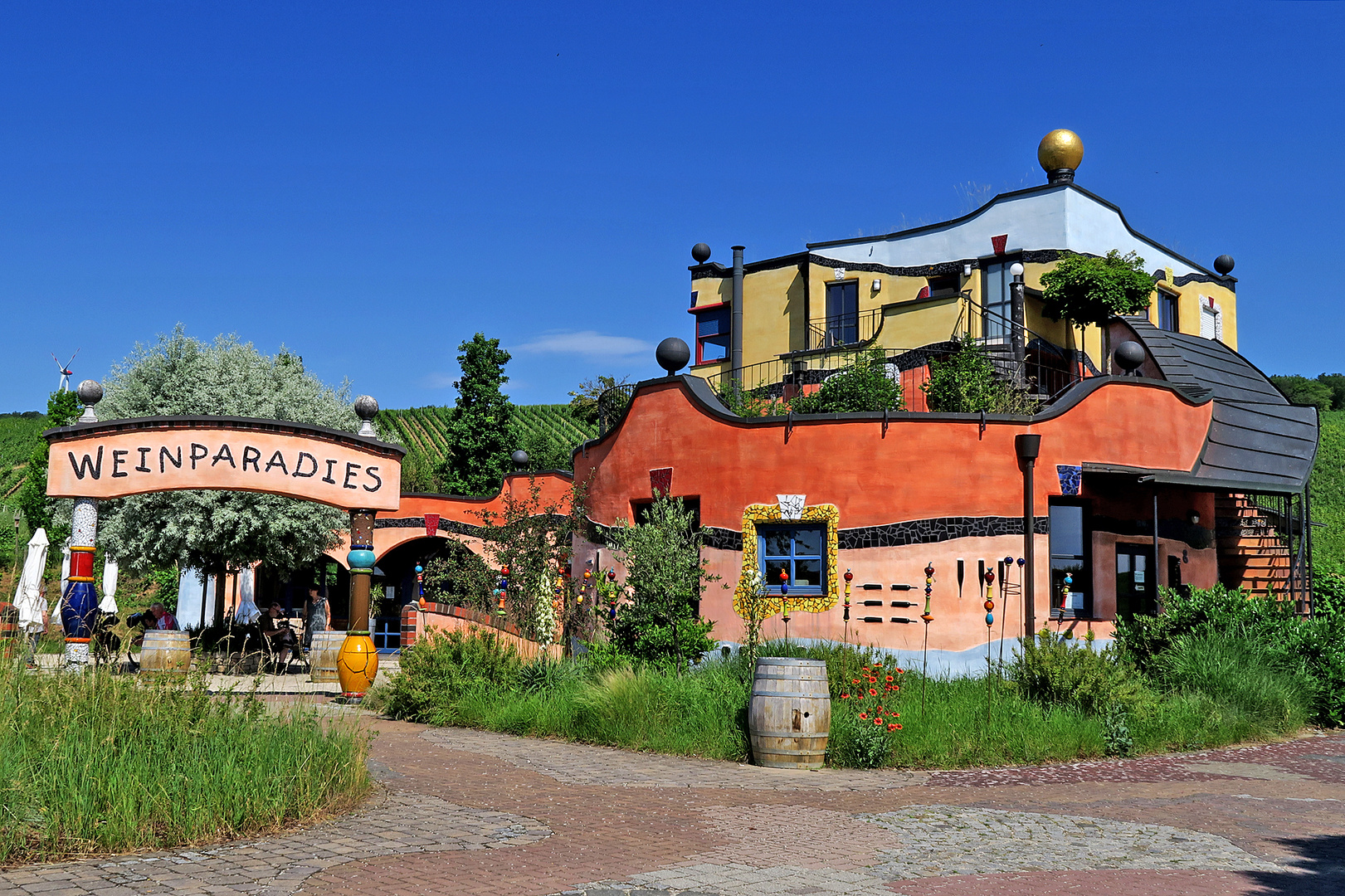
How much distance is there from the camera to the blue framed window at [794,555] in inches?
585

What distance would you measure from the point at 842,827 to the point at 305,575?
2479cm

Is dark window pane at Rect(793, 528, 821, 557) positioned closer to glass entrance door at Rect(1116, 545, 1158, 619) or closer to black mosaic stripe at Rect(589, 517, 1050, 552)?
black mosaic stripe at Rect(589, 517, 1050, 552)

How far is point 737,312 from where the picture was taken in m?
27.1

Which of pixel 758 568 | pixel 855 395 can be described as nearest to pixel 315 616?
pixel 855 395

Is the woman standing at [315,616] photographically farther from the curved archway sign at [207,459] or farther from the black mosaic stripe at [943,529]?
the black mosaic stripe at [943,529]

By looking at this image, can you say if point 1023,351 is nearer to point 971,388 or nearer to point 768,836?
point 971,388

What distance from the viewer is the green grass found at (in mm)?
10500

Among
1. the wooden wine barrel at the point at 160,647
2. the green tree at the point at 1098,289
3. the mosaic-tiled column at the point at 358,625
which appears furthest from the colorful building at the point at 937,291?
the wooden wine barrel at the point at 160,647

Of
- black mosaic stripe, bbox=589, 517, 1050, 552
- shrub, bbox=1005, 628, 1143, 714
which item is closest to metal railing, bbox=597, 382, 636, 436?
black mosaic stripe, bbox=589, 517, 1050, 552

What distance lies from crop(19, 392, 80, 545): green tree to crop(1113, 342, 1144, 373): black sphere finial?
24630 mm

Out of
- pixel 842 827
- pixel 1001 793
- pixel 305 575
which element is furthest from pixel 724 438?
pixel 305 575

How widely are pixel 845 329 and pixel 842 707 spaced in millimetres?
15896

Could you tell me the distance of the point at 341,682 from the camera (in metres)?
14.3

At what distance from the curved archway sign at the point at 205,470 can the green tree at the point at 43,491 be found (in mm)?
16184
